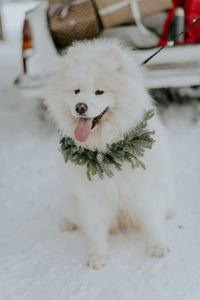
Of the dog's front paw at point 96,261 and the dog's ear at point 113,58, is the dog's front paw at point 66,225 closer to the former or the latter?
the dog's front paw at point 96,261

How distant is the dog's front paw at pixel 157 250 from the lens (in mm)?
2572

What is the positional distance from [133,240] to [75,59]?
59.3 inches

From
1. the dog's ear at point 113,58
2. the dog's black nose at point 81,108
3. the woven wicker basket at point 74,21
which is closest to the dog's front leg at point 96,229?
the dog's black nose at point 81,108

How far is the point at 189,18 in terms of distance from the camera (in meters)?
3.62

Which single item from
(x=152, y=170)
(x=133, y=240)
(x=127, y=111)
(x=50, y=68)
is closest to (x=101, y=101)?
(x=127, y=111)

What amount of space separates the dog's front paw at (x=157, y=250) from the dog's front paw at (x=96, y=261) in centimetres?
34

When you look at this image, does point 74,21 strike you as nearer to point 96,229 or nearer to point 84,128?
point 84,128

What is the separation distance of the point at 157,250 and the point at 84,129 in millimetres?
1082

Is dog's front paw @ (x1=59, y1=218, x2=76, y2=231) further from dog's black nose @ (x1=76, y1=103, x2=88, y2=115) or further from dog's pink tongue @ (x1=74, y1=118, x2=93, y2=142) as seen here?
dog's black nose @ (x1=76, y1=103, x2=88, y2=115)

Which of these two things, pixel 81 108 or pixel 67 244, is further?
pixel 67 244

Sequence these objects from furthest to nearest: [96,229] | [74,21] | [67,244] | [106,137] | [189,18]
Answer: [74,21] < [189,18] < [67,244] < [96,229] < [106,137]

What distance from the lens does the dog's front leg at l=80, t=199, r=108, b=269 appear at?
259 centimetres

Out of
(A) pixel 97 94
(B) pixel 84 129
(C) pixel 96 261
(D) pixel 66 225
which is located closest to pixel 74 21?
(A) pixel 97 94

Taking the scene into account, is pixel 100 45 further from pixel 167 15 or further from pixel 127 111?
pixel 167 15
